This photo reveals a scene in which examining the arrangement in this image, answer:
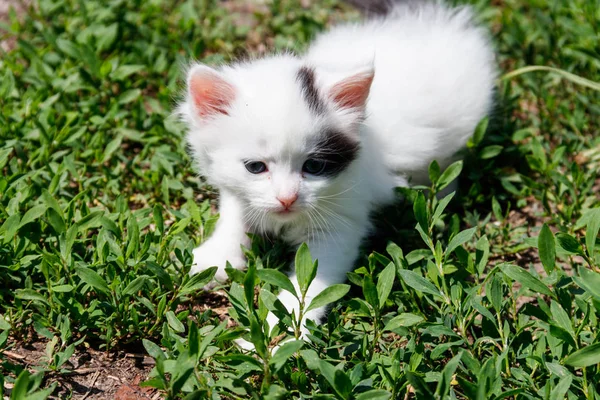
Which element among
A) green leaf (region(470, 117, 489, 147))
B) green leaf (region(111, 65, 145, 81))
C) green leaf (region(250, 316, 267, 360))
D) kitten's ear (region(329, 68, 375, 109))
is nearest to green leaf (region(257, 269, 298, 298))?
green leaf (region(250, 316, 267, 360))

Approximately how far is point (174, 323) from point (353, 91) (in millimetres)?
1232

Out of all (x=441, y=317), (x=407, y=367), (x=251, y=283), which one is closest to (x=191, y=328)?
(x=251, y=283)

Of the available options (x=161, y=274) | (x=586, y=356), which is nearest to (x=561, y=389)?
(x=586, y=356)

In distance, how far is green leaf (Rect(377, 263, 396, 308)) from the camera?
2453 mm

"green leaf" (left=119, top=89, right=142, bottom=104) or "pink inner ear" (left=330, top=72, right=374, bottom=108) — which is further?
"green leaf" (left=119, top=89, right=142, bottom=104)

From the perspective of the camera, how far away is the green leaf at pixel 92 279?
2.55 metres

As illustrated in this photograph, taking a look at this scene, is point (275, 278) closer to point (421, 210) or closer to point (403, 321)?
point (403, 321)

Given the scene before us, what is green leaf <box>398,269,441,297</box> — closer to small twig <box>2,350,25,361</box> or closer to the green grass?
the green grass

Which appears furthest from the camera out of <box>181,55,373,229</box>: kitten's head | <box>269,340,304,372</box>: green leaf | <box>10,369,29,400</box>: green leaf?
<box>181,55,373,229</box>: kitten's head

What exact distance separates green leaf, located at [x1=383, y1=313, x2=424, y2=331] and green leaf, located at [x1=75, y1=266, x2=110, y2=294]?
3.68 ft

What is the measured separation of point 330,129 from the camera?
276 centimetres

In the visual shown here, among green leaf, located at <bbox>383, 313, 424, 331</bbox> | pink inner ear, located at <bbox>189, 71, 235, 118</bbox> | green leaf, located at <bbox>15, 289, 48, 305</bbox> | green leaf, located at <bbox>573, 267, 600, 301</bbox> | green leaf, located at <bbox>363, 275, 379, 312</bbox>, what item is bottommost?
green leaf, located at <bbox>15, 289, 48, 305</bbox>

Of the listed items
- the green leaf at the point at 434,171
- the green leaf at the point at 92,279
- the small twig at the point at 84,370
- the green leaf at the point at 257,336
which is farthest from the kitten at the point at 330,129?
the small twig at the point at 84,370

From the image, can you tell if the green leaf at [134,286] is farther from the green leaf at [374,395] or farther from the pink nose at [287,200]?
the green leaf at [374,395]
